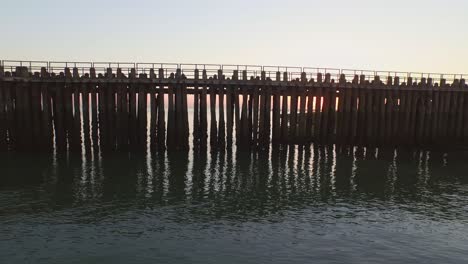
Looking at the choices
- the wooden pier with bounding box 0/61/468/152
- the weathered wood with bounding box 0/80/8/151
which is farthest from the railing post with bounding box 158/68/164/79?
the weathered wood with bounding box 0/80/8/151

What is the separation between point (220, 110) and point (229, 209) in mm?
13801

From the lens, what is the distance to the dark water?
565 inches

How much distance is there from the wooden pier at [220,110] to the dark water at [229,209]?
195cm

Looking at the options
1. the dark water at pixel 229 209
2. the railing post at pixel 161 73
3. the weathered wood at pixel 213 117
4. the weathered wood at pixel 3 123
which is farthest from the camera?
the weathered wood at pixel 213 117

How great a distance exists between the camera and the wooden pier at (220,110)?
1174 inches

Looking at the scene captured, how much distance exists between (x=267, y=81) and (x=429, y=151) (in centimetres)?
1431

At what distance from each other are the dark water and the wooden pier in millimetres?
1946

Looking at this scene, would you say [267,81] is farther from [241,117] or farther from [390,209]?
[390,209]

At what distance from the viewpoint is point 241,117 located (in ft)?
109

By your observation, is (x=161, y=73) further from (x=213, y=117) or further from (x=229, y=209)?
(x=229, y=209)

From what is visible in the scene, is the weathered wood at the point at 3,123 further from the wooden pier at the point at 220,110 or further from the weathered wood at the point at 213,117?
the weathered wood at the point at 213,117

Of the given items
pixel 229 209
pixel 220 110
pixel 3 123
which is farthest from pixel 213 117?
pixel 229 209

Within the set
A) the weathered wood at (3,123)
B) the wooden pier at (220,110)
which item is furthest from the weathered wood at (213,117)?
the weathered wood at (3,123)

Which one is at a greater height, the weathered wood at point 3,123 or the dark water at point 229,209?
the weathered wood at point 3,123
